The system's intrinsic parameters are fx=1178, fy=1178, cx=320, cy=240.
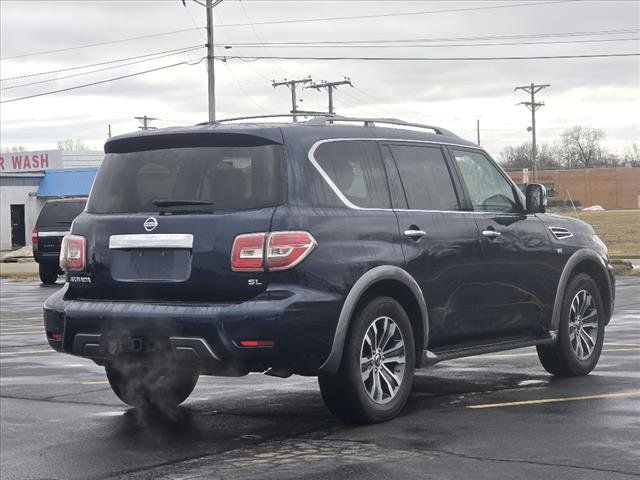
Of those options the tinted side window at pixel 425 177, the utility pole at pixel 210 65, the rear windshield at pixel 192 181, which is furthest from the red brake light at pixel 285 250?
the utility pole at pixel 210 65

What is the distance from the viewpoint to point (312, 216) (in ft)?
23.3

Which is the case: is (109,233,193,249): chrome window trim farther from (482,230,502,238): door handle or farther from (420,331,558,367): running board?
(482,230,502,238): door handle

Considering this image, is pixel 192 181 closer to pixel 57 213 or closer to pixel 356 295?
pixel 356 295

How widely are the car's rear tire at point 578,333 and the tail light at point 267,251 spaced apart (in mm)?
3128

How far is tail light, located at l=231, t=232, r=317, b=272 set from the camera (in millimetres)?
6867

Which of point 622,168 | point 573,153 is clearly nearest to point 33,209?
point 622,168

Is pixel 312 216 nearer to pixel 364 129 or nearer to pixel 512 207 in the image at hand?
pixel 364 129

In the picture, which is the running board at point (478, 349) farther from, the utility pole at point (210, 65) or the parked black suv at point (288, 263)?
the utility pole at point (210, 65)

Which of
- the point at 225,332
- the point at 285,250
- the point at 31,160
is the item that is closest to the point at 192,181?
the point at 285,250

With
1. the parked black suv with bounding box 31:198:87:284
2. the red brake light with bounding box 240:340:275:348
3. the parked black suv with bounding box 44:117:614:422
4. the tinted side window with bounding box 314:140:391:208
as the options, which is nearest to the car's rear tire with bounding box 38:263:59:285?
the parked black suv with bounding box 31:198:87:284

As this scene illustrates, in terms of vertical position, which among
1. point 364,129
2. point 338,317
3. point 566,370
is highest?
point 364,129

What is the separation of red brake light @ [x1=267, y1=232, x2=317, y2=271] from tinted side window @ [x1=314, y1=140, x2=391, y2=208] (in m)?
0.67

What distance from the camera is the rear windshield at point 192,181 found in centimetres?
714

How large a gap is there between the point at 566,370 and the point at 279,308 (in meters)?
3.45
